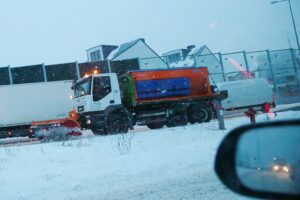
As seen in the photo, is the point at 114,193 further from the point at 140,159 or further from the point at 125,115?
the point at 125,115

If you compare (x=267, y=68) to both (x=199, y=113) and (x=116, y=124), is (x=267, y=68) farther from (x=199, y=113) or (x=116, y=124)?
(x=116, y=124)

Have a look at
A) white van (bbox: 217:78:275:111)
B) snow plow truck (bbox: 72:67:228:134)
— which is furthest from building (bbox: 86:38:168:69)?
snow plow truck (bbox: 72:67:228:134)

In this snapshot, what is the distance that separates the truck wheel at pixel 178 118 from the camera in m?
21.2

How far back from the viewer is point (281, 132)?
237cm

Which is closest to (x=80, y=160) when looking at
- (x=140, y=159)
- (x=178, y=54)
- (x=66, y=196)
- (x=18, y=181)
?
(x=140, y=159)

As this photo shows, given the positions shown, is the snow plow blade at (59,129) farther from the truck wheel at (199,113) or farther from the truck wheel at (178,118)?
the truck wheel at (199,113)

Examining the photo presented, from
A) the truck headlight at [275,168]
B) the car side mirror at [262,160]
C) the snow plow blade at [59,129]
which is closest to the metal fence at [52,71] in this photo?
the snow plow blade at [59,129]

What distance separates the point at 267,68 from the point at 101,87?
2565cm

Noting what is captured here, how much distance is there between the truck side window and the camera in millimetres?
18375

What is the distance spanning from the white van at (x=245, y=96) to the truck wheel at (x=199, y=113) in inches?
368

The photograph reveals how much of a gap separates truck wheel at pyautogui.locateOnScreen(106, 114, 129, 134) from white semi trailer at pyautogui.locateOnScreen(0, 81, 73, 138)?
6746mm

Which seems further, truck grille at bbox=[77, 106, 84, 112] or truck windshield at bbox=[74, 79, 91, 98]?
truck grille at bbox=[77, 106, 84, 112]

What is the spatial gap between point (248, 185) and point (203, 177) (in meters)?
5.66

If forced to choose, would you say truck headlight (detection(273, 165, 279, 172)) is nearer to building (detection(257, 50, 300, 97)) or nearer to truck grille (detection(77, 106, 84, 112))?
truck grille (detection(77, 106, 84, 112))
